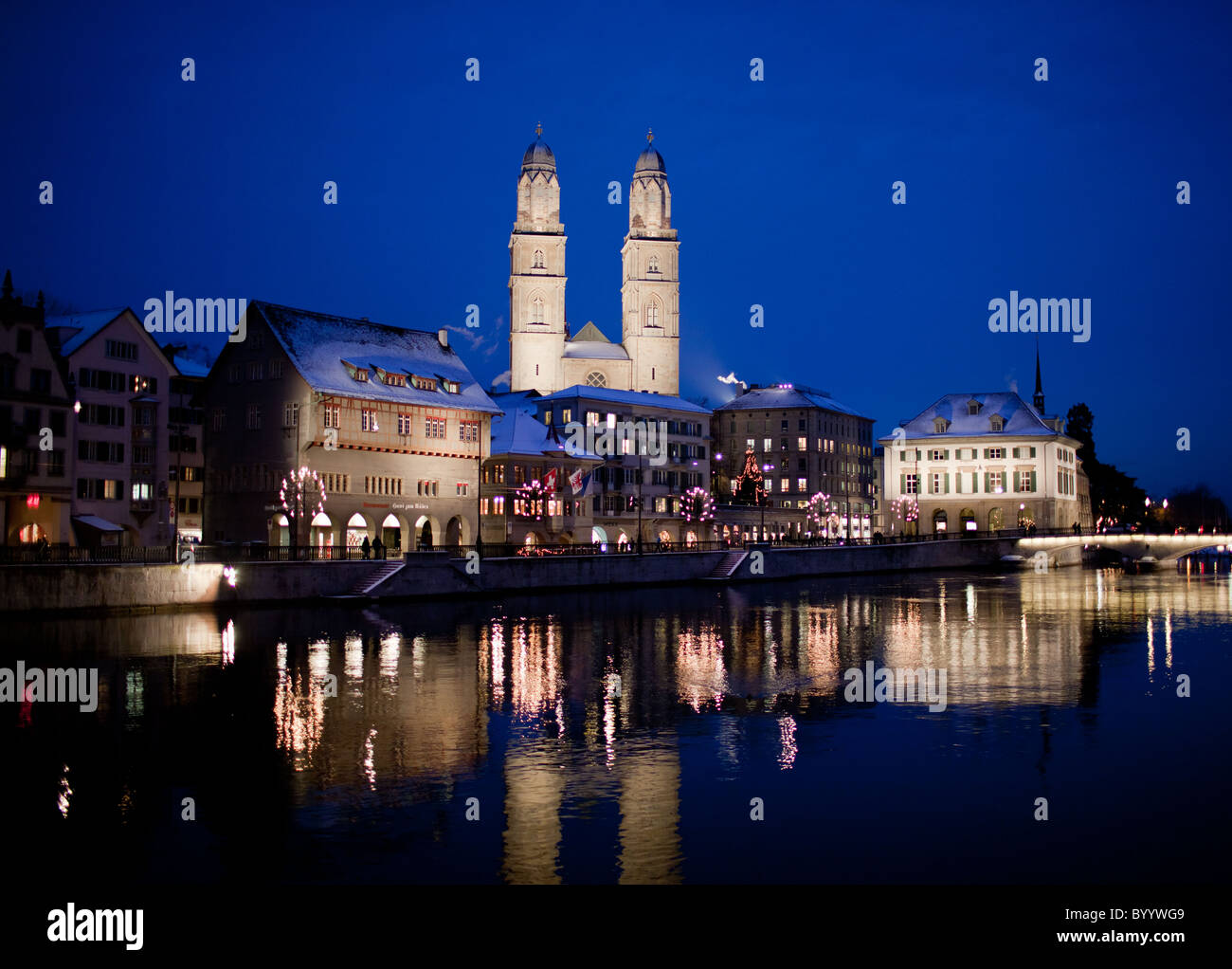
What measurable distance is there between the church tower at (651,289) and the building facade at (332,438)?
63563mm

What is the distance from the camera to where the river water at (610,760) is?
15.8 meters

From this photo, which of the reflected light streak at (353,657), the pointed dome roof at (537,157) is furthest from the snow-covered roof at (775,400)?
the reflected light streak at (353,657)

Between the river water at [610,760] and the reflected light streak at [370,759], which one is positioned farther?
the reflected light streak at [370,759]

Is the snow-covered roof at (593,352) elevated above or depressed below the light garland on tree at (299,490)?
above

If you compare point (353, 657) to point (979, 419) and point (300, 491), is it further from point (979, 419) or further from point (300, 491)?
point (979, 419)

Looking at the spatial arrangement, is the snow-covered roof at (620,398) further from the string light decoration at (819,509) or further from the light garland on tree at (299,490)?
the light garland on tree at (299,490)

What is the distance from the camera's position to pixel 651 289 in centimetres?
14100

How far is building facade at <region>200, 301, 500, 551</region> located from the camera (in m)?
69.2

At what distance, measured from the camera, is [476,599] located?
6250cm

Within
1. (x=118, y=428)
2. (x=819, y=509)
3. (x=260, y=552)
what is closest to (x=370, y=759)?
(x=260, y=552)

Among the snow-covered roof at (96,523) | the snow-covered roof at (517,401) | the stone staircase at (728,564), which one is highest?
the snow-covered roof at (517,401)

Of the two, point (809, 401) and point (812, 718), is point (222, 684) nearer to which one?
point (812, 718)

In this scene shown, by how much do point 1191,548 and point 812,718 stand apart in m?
94.8
